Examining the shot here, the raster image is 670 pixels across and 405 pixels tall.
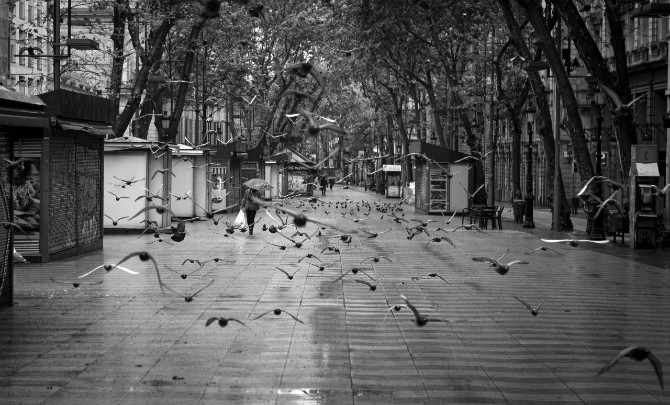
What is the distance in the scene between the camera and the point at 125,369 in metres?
9.49

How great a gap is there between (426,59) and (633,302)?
114 feet

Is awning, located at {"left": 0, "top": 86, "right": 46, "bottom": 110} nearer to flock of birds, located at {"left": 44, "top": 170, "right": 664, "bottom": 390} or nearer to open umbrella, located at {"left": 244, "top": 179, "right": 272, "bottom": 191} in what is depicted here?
flock of birds, located at {"left": 44, "top": 170, "right": 664, "bottom": 390}

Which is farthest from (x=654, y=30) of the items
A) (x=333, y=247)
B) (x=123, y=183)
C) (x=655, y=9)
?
(x=333, y=247)

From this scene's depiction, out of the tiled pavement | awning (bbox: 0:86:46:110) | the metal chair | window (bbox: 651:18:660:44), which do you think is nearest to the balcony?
the tiled pavement

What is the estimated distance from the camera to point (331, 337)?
11.4 m

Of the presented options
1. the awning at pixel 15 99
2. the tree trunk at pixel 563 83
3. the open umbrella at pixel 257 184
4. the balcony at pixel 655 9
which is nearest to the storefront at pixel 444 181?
the tree trunk at pixel 563 83

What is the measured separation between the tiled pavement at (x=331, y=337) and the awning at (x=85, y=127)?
98.7 inches

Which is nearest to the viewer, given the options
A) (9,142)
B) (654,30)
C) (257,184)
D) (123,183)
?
(9,142)

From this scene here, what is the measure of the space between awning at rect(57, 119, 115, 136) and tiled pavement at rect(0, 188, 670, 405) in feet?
8.23

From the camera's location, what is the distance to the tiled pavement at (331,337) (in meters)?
8.71

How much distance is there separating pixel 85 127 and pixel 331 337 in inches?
453

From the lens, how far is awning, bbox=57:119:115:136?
812 inches

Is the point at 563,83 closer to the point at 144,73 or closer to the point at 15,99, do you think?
the point at 144,73

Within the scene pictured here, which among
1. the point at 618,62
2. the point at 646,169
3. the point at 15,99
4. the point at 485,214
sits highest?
the point at 618,62
